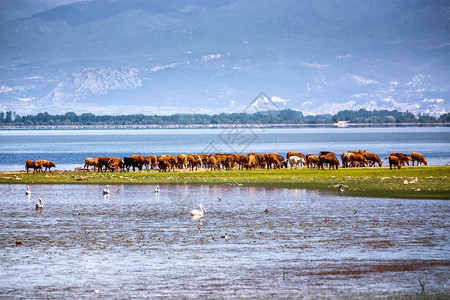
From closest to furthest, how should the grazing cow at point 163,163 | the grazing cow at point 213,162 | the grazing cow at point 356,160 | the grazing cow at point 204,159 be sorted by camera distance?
1. the grazing cow at point 163,163
2. the grazing cow at point 356,160
3. the grazing cow at point 213,162
4. the grazing cow at point 204,159

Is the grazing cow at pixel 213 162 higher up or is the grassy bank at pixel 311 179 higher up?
the grazing cow at pixel 213 162

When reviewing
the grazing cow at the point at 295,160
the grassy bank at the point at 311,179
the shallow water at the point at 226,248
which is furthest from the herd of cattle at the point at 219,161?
the shallow water at the point at 226,248

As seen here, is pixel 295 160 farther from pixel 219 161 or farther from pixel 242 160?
pixel 219 161

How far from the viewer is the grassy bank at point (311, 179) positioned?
35.8m

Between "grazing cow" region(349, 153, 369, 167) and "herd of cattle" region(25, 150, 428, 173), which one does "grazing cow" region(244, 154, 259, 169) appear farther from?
"grazing cow" region(349, 153, 369, 167)

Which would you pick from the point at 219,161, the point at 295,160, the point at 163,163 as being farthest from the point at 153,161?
the point at 295,160

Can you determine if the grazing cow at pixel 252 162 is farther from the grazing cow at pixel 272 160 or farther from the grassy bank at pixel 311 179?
the grassy bank at pixel 311 179

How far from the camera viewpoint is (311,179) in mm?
41656

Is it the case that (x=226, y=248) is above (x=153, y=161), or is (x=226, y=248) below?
below

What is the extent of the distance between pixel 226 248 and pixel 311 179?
21.1m

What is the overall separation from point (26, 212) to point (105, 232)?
6579 millimetres

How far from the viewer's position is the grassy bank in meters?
35.8

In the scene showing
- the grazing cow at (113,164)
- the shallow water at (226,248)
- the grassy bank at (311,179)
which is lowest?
the shallow water at (226,248)

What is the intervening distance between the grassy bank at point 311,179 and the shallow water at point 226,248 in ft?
12.7
